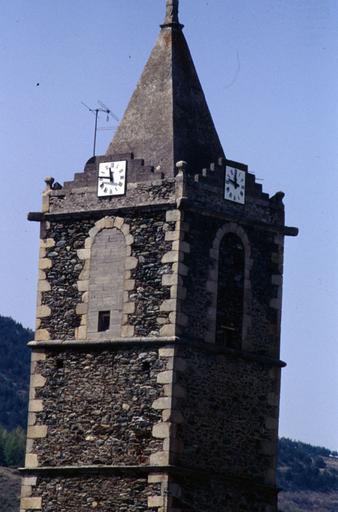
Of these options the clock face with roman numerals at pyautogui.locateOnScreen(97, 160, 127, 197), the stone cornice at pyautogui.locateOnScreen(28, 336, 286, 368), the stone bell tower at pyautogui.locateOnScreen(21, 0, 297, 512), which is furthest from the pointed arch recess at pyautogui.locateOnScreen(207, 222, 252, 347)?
the clock face with roman numerals at pyautogui.locateOnScreen(97, 160, 127, 197)

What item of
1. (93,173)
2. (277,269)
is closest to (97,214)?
(93,173)

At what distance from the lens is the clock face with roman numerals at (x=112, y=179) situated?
41781 mm

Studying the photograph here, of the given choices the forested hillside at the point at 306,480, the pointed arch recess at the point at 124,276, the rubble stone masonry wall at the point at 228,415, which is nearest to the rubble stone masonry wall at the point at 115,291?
the pointed arch recess at the point at 124,276

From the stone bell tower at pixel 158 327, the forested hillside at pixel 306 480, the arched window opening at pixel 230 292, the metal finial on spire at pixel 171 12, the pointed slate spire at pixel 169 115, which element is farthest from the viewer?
the forested hillside at pixel 306 480

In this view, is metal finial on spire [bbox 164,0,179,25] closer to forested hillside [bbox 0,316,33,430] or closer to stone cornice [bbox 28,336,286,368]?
stone cornice [bbox 28,336,286,368]

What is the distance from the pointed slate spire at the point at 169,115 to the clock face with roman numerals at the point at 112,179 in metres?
0.51

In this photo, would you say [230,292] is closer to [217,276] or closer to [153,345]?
[217,276]

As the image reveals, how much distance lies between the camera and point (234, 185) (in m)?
42.0

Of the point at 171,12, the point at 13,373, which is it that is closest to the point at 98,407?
the point at 171,12

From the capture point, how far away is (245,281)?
42000mm

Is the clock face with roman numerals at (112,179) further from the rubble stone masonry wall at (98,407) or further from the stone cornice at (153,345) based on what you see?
the rubble stone masonry wall at (98,407)

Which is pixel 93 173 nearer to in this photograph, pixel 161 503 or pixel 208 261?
pixel 208 261

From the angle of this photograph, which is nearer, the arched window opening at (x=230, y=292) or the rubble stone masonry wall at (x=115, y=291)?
the rubble stone masonry wall at (x=115, y=291)

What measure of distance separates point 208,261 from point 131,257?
145 cm
